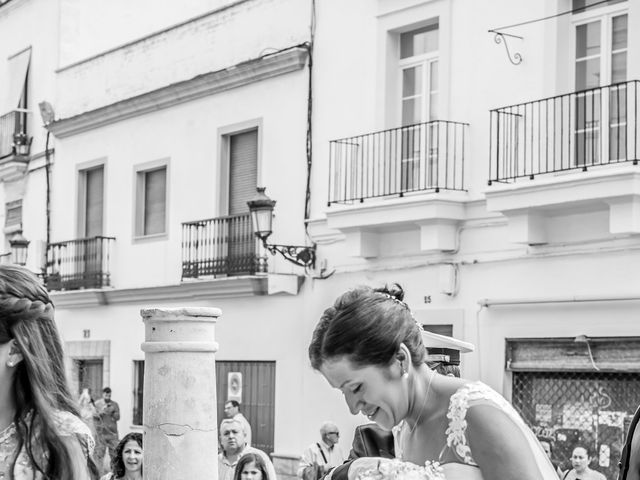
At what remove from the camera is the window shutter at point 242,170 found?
17953 mm

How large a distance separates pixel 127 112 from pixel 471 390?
1762 centimetres

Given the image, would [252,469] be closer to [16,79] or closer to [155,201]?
[155,201]

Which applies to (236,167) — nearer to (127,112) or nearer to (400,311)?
(127,112)

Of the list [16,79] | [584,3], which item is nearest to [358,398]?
[584,3]

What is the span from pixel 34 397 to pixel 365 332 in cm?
79

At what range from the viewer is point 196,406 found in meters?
8.09

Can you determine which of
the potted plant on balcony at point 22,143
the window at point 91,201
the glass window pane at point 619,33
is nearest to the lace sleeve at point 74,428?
the glass window pane at point 619,33

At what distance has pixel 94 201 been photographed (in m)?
21.5

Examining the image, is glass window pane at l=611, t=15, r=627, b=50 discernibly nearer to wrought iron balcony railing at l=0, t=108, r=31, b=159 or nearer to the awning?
wrought iron balcony railing at l=0, t=108, r=31, b=159

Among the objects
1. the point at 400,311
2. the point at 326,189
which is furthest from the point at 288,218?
the point at 400,311

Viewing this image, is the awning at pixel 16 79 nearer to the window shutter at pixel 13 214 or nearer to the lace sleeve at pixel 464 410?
the window shutter at pixel 13 214

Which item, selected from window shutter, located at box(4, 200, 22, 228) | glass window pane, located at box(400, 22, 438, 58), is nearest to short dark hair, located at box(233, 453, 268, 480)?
glass window pane, located at box(400, 22, 438, 58)

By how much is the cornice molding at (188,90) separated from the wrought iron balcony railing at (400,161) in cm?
174

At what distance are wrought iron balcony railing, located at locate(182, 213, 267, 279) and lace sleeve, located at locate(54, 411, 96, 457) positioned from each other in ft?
45.3
